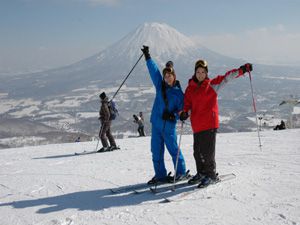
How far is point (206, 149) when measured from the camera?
180 inches

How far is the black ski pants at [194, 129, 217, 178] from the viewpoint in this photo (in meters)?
4.54

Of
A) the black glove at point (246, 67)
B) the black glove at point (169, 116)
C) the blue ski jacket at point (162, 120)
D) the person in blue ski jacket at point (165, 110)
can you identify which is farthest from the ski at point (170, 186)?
the black glove at point (246, 67)

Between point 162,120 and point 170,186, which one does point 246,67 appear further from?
point 170,186

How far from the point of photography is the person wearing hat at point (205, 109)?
449cm

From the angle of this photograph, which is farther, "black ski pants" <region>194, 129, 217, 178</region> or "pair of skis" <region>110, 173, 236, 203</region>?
"black ski pants" <region>194, 129, 217, 178</region>

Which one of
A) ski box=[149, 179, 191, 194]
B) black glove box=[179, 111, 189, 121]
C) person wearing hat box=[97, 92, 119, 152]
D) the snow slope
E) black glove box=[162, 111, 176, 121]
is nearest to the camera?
the snow slope

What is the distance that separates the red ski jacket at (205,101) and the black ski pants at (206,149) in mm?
83

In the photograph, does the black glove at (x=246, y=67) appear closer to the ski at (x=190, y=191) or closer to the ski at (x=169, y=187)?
the ski at (x=190, y=191)

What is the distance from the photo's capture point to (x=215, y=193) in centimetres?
421

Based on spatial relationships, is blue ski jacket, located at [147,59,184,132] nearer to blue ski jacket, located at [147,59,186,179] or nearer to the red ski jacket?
blue ski jacket, located at [147,59,186,179]

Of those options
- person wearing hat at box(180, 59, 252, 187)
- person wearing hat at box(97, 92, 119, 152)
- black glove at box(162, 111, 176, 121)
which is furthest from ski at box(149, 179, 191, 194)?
person wearing hat at box(97, 92, 119, 152)

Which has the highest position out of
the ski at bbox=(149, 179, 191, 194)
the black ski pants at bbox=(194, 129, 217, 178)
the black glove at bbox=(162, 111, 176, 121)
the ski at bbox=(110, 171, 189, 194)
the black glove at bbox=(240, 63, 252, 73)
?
the black glove at bbox=(240, 63, 252, 73)

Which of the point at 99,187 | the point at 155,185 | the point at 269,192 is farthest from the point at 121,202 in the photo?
the point at 269,192

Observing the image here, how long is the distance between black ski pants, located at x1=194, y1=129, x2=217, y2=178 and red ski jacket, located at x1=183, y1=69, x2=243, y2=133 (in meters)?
0.08
